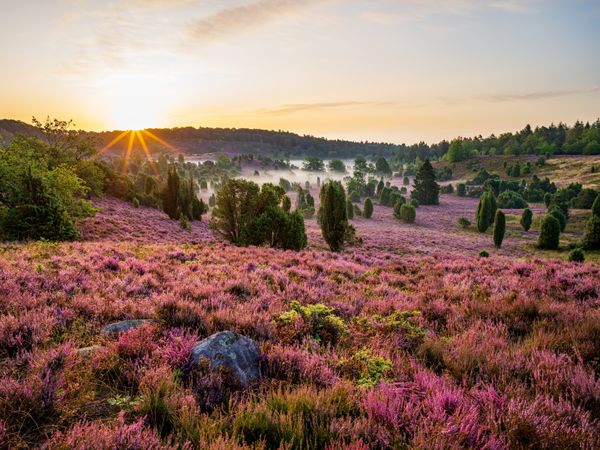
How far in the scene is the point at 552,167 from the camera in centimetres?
13525

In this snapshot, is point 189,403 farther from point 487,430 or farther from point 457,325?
point 457,325

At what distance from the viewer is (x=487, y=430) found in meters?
2.97

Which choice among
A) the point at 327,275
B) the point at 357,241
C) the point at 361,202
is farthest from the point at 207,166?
the point at 327,275

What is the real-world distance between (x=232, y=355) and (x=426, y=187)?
A: 347 feet

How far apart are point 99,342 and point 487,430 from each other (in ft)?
15.8

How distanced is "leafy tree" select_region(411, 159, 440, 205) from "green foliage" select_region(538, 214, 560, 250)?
186 ft

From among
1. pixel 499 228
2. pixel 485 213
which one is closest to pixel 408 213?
pixel 485 213

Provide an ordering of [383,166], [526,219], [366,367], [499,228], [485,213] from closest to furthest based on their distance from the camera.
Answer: [366,367], [499,228], [526,219], [485,213], [383,166]

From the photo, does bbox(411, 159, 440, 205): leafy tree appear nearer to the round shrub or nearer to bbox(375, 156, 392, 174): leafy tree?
the round shrub

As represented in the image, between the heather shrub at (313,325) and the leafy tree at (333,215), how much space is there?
26887 mm

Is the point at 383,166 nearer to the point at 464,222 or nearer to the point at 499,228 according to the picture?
the point at 464,222

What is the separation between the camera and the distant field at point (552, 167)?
112231 mm

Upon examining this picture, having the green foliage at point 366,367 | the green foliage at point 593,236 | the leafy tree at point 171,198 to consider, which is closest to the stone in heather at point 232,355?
the green foliage at point 366,367

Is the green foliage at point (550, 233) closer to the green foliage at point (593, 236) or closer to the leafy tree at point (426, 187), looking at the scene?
the green foliage at point (593, 236)
